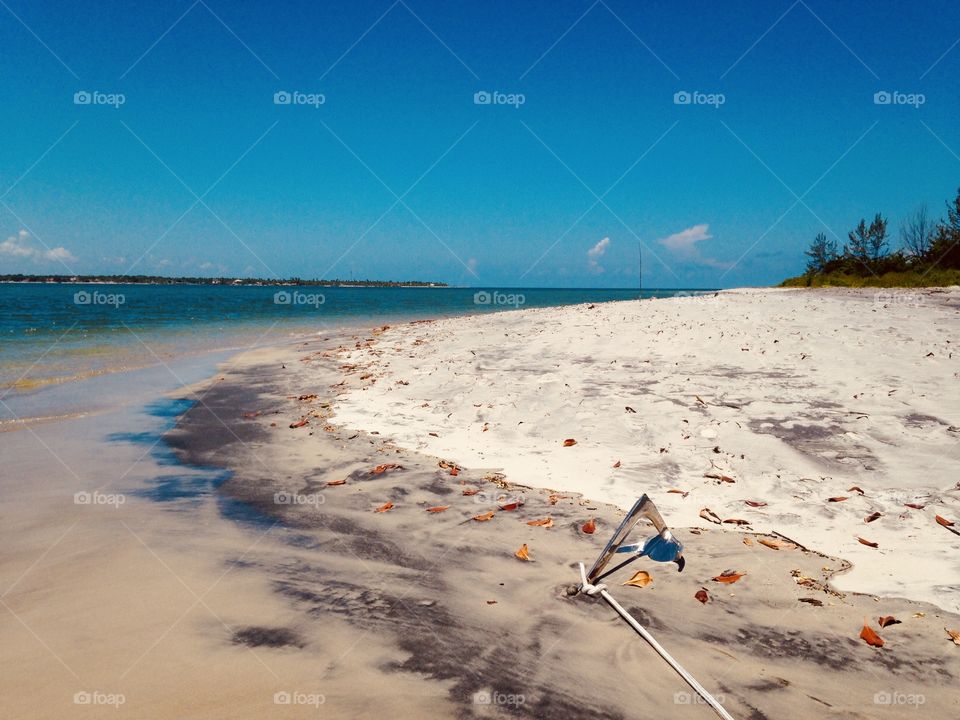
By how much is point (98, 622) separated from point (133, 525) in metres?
1.54

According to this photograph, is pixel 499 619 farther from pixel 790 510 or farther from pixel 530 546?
pixel 790 510

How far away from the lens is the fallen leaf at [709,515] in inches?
175

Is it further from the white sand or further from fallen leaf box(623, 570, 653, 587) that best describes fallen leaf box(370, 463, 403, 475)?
fallen leaf box(623, 570, 653, 587)

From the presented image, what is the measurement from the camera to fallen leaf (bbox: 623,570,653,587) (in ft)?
11.4

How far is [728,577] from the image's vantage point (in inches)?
139

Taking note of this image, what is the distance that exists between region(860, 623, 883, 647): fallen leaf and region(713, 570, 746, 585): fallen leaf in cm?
70

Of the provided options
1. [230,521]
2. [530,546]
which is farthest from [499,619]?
[230,521]

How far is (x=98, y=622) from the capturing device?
9.99 ft

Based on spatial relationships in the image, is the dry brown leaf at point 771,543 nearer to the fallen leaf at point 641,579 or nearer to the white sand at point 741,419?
the white sand at point 741,419

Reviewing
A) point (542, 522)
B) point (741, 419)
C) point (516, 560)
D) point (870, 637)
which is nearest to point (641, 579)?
point (516, 560)

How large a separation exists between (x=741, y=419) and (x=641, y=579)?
3.64 metres

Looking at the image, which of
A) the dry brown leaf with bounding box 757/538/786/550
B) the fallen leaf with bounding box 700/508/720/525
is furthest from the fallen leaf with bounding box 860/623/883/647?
the fallen leaf with bounding box 700/508/720/525

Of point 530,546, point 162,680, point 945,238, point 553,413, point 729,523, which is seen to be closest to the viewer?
point 162,680

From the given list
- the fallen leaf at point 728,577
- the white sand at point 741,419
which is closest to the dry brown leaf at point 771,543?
the white sand at point 741,419
